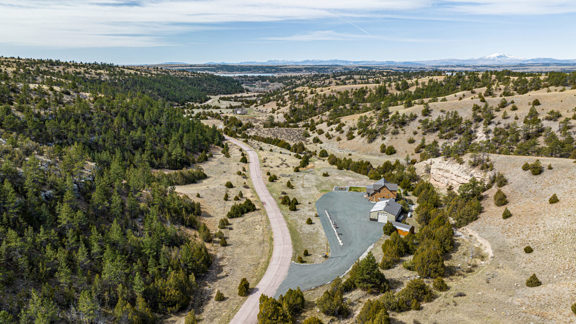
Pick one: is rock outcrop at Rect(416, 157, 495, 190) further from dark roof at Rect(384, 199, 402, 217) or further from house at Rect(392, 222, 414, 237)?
house at Rect(392, 222, 414, 237)

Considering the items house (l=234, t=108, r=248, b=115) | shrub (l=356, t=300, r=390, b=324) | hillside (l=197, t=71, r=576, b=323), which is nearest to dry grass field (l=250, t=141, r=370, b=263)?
hillside (l=197, t=71, r=576, b=323)

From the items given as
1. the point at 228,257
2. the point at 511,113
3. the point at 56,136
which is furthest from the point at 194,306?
the point at 511,113

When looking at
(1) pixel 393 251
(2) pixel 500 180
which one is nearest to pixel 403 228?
(1) pixel 393 251

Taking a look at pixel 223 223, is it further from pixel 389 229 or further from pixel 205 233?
pixel 389 229

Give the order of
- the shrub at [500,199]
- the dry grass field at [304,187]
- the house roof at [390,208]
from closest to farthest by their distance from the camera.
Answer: the dry grass field at [304,187] < the shrub at [500,199] < the house roof at [390,208]

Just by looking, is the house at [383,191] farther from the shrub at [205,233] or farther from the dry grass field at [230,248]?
the shrub at [205,233]

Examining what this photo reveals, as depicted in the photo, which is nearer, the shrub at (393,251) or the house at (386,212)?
the shrub at (393,251)

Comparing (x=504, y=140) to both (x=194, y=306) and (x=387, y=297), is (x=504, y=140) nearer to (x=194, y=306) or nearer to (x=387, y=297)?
(x=387, y=297)

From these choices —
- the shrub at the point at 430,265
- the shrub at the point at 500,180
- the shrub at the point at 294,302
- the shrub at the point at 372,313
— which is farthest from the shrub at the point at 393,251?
the shrub at the point at 500,180
